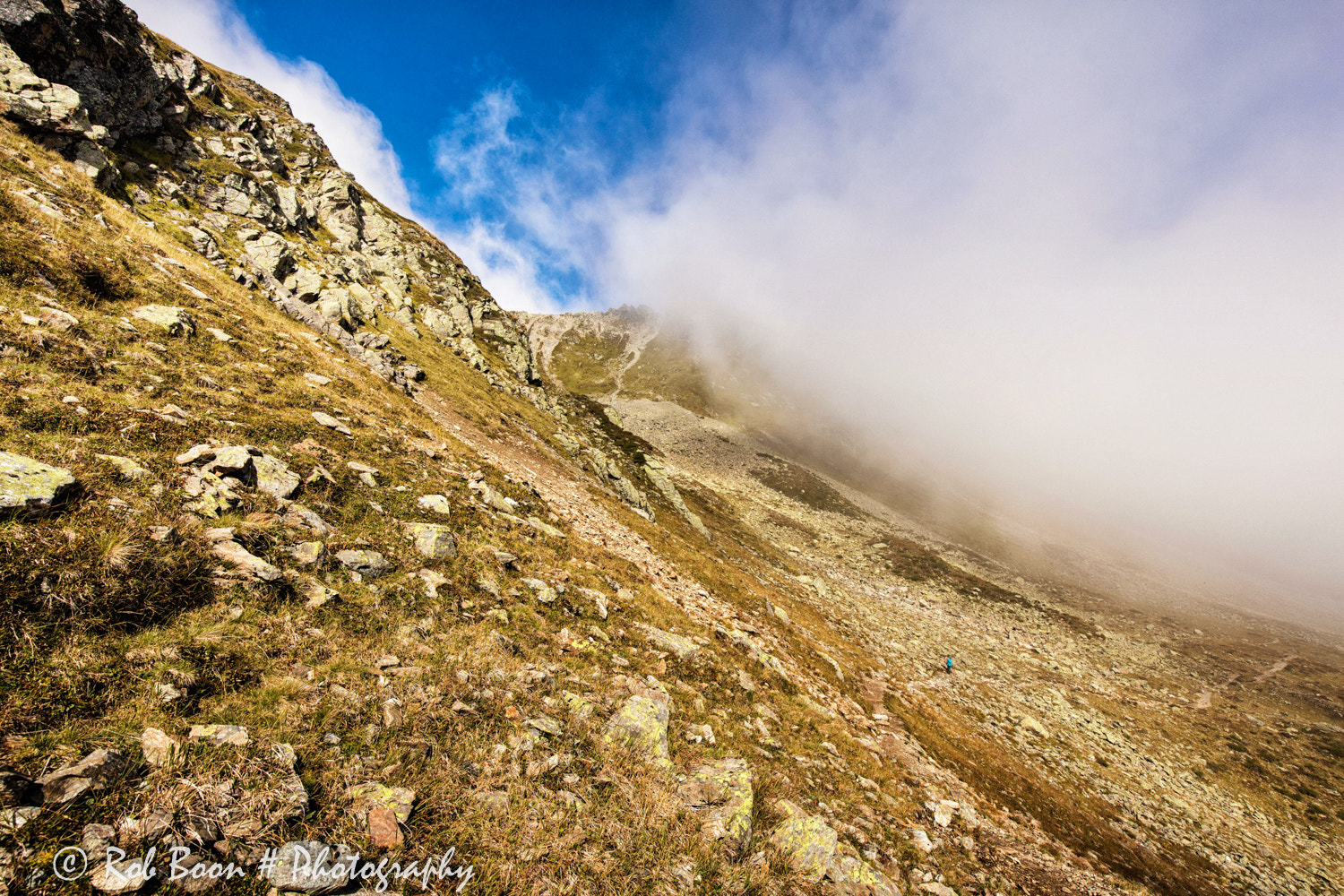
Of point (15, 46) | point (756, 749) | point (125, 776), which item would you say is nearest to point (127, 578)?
point (125, 776)

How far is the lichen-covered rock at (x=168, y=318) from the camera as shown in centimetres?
1231

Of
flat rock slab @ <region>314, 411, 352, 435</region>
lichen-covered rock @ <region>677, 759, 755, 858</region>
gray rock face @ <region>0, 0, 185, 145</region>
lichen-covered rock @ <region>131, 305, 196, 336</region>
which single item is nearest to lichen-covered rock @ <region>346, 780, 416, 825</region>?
lichen-covered rock @ <region>677, 759, 755, 858</region>

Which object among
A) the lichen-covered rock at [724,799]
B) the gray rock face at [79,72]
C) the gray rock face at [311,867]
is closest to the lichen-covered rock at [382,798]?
the gray rock face at [311,867]

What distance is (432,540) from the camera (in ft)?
32.6

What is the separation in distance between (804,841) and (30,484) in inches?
492

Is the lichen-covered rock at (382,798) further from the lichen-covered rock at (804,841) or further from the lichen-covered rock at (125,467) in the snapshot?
the lichen-covered rock at (125,467)

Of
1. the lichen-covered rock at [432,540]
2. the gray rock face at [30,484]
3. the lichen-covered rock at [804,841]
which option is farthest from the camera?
the lichen-covered rock at [432,540]

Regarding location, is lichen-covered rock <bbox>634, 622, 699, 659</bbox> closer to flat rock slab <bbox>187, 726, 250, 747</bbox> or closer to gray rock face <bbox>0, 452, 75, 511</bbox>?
flat rock slab <bbox>187, 726, 250, 747</bbox>

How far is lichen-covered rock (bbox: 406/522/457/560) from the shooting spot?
9750 mm

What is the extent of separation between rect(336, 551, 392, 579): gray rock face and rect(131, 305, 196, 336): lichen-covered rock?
10.6m

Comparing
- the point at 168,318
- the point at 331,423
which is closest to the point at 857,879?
the point at 331,423

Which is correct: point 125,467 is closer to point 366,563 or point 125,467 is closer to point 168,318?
point 366,563

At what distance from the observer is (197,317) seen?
1437 centimetres

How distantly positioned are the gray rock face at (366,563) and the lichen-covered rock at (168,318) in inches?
419
